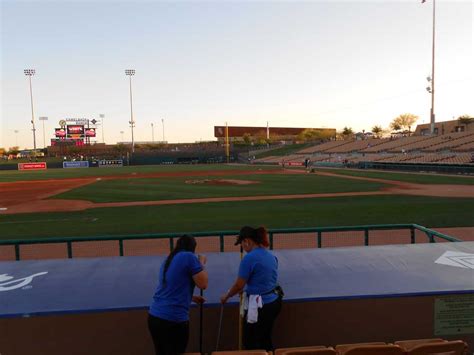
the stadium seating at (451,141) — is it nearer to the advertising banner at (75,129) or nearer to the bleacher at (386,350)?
the bleacher at (386,350)

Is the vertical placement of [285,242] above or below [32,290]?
below

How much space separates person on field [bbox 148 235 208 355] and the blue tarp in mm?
550

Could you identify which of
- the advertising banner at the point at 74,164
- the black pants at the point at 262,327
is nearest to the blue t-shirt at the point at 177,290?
the black pants at the point at 262,327

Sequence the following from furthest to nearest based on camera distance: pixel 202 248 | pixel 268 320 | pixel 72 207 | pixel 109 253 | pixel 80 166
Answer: pixel 80 166
pixel 72 207
pixel 202 248
pixel 109 253
pixel 268 320

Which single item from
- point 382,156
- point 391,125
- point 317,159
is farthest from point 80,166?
point 391,125

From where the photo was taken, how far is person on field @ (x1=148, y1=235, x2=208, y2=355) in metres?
3.60

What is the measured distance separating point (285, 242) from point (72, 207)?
13.8m

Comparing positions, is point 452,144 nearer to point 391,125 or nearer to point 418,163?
point 418,163

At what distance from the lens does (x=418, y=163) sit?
140ft

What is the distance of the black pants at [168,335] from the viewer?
3586 mm

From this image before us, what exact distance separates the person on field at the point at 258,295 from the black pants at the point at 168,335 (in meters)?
0.57

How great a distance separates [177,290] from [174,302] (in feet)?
0.38

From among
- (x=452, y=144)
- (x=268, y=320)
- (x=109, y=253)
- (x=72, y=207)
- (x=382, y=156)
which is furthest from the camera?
(x=382, y=156)

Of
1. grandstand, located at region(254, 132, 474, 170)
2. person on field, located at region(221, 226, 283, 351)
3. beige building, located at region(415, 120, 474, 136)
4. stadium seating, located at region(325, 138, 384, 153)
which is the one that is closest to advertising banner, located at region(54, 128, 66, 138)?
grandstand, located at region(254, 132, 474, 170)
